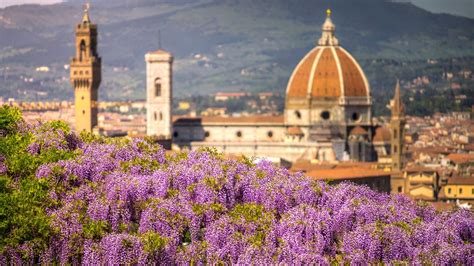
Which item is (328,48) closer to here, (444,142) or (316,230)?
(444,142)

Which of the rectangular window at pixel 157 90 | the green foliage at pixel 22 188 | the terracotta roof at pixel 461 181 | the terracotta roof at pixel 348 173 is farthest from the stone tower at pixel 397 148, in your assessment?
the green foliage at pixel 22 188

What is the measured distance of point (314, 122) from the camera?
140125 millimetres

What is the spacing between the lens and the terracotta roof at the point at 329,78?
461 ft

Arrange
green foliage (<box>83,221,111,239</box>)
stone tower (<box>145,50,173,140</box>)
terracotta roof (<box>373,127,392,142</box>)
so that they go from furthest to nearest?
terracotta roof (<box>373,127,392,142</box>) → stone tower (<box>145,50,173,140</box>) → green foliage (<box>83,221,111,239</box>)

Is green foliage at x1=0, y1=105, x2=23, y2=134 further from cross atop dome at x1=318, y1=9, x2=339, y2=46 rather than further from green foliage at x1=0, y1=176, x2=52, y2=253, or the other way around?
cross atop dome at x1=318, y1=9, x2=339, y2=46

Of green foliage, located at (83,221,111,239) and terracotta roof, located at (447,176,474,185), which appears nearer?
green foliage, located at (83,221,111,239)

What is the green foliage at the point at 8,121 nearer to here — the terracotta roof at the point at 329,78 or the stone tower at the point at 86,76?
the stone tower at the point at 86,76

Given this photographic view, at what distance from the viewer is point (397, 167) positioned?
118 m

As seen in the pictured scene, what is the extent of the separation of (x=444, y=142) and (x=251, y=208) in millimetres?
149885

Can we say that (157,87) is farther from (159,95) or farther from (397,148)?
(397,148)

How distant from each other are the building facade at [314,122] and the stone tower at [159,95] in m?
2.71

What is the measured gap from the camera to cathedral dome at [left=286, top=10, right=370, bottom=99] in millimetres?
140500

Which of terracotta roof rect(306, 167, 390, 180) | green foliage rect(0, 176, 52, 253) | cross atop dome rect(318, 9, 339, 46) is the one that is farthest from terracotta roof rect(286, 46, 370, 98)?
green foliage rect(0, 176, 52, 253)

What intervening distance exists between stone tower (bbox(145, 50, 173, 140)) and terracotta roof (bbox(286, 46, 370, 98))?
11573mm
